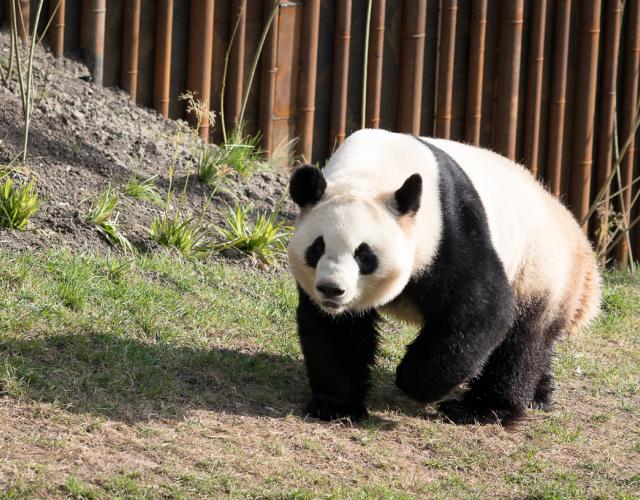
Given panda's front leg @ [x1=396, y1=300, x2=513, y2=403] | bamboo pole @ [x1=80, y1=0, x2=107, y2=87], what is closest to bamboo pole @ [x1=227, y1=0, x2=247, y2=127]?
bamboo pole @ [x1=80, y1=0, x2=107, y2=87]

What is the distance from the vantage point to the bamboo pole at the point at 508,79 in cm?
884

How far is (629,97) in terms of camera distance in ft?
31.1

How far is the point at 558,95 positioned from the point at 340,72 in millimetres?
2046

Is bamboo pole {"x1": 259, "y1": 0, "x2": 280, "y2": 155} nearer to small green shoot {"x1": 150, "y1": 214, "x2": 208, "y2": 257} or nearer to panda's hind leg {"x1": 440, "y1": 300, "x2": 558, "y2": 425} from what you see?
small green shoot {"x1": 150, "y1": 214, "x2": 208, "y2": 257}

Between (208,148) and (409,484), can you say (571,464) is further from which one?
(208,148)

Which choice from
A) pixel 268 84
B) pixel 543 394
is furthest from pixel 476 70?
pixel 543 394

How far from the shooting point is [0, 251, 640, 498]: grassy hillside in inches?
168

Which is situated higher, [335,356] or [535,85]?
[535,85]

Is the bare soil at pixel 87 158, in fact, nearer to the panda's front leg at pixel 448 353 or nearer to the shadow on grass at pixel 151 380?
the shadow on grass at pixel 151 380

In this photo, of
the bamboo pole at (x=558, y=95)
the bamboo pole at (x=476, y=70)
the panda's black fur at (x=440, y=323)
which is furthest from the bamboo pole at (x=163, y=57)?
the bamboo pole at (x=558, y=95)

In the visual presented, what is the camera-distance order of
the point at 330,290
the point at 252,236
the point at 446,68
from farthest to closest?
the point at 446,68 → the point at 252,236 → the point at 330,290

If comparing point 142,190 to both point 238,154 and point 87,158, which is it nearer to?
point 87,158

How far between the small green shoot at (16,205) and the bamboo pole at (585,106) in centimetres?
473

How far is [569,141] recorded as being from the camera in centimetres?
950
